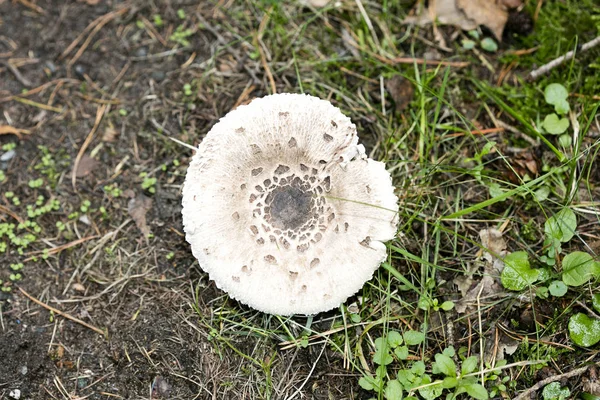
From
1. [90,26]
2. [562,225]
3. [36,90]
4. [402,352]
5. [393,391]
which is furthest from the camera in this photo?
[90,26]

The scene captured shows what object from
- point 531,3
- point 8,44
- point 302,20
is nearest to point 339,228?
point 302,20

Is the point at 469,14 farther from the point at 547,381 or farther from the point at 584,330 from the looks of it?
the point at 547,381

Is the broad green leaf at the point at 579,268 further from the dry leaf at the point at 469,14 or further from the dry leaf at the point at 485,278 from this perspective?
the dry leaf at the point at 469,14

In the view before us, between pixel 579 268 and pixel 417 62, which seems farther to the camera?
pixel 417 62

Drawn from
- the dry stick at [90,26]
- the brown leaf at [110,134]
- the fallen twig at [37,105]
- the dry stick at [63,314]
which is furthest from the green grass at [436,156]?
the fallen twig at [37,105]

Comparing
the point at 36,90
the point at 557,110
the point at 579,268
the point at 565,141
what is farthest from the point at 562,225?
the point at 36,90

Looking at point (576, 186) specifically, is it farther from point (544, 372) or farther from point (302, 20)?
point (302, 20)
